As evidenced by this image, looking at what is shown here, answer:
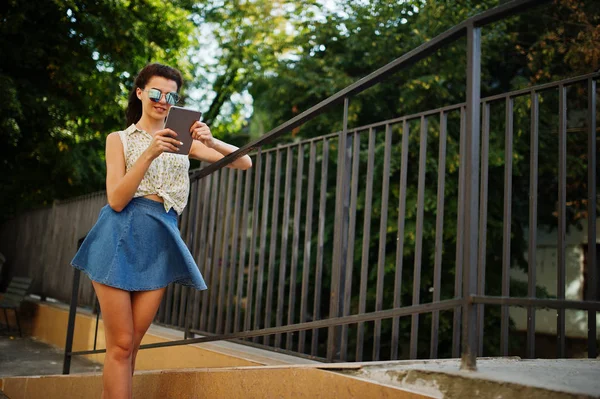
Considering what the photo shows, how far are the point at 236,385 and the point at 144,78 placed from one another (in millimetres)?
1398

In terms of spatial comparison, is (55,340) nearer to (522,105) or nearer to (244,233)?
(244,233)

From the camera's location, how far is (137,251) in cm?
251

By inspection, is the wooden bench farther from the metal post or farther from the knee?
the knee

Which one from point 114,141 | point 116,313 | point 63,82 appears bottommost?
point 116,313

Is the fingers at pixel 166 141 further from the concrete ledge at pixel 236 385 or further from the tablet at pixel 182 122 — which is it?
the concrete ledge at pixel 236 385

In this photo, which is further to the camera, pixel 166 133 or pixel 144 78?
pixel 144 78

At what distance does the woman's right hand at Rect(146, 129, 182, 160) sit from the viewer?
2398mm

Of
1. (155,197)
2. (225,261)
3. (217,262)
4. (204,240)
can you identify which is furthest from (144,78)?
(204,240)

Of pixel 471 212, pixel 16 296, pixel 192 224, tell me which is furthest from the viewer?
pixel 16 296

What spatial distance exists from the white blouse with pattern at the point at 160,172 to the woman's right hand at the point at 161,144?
0.18 metres

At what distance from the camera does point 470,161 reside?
1802mm

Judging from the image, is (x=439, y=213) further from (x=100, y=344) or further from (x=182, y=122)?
(x=100, y=344)

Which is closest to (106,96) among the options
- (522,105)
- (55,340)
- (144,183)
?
(55,340)

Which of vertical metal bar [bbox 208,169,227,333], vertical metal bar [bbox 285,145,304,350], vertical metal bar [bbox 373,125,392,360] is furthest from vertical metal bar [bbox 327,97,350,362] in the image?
vertical metal bar [bbox 208,169,227,333]
